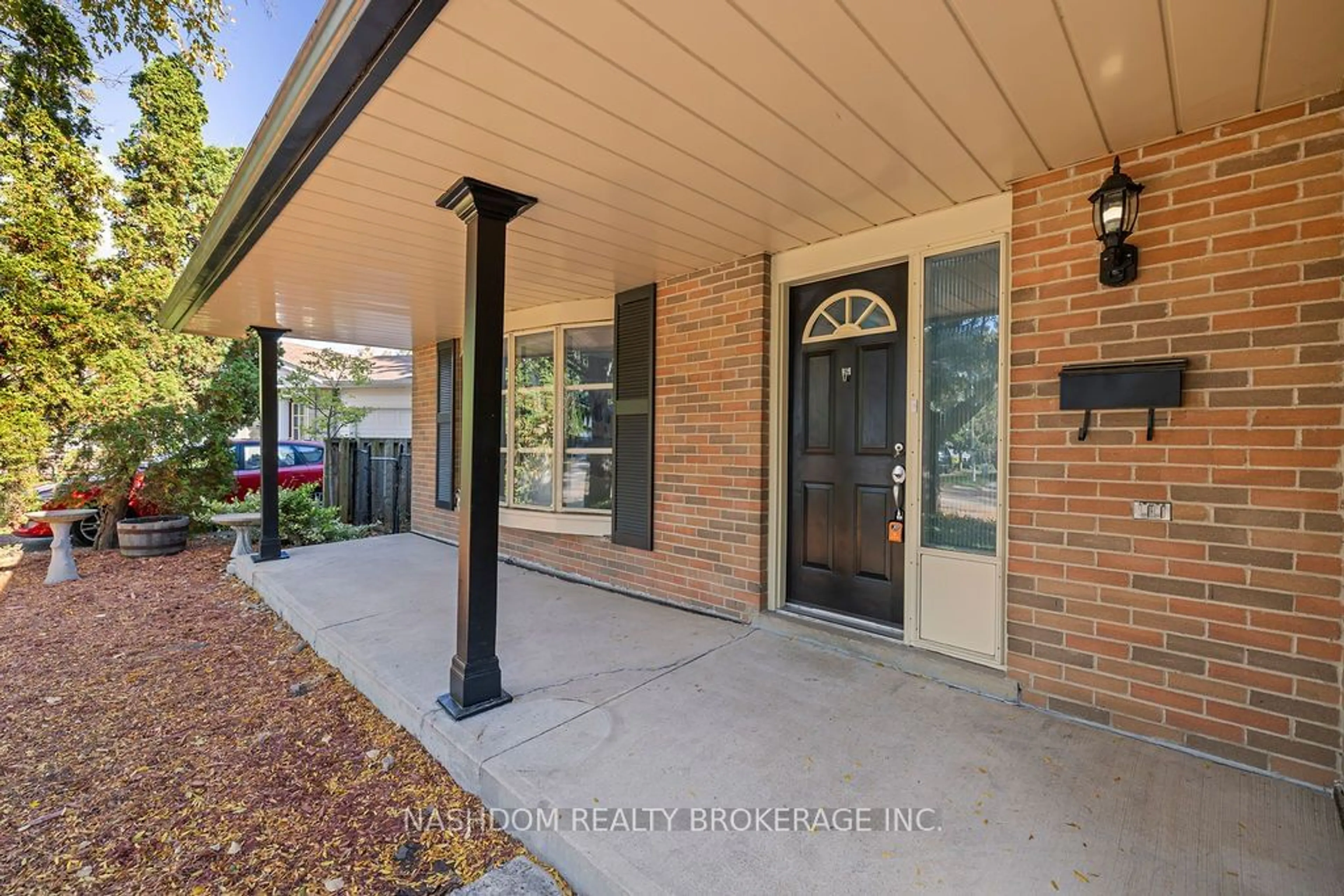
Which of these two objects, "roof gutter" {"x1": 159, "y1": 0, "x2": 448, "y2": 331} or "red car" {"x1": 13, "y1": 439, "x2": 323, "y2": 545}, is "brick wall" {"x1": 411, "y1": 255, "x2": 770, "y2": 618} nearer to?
"roof gutter" {"x1": 159, "y1": 0, "x2": 448, "y2": 331}

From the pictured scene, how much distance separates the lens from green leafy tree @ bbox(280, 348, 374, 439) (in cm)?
1124

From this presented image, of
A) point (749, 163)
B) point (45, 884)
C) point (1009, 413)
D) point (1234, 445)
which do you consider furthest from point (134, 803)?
point (1234, 445)

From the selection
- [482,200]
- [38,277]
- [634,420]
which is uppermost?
[38,277]

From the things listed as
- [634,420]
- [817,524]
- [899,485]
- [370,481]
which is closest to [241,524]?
[370,481]

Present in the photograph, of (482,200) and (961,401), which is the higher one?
(482,200)

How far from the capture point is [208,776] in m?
2.27

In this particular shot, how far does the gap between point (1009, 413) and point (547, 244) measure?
253cm

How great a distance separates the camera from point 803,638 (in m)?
3.21

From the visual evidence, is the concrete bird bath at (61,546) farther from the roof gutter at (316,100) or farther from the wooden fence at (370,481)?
the roof gutter at (316,100)

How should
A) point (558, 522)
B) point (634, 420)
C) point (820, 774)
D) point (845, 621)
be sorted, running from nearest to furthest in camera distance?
point (820, 774) < point (845, 621) < point (634, 420) < point (558, 522)

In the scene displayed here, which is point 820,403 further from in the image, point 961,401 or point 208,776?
point 208,776

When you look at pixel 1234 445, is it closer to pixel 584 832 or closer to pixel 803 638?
pixel 803 638

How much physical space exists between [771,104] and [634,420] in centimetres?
258

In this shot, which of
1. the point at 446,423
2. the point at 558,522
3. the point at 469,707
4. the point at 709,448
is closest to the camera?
the point at 469,707
